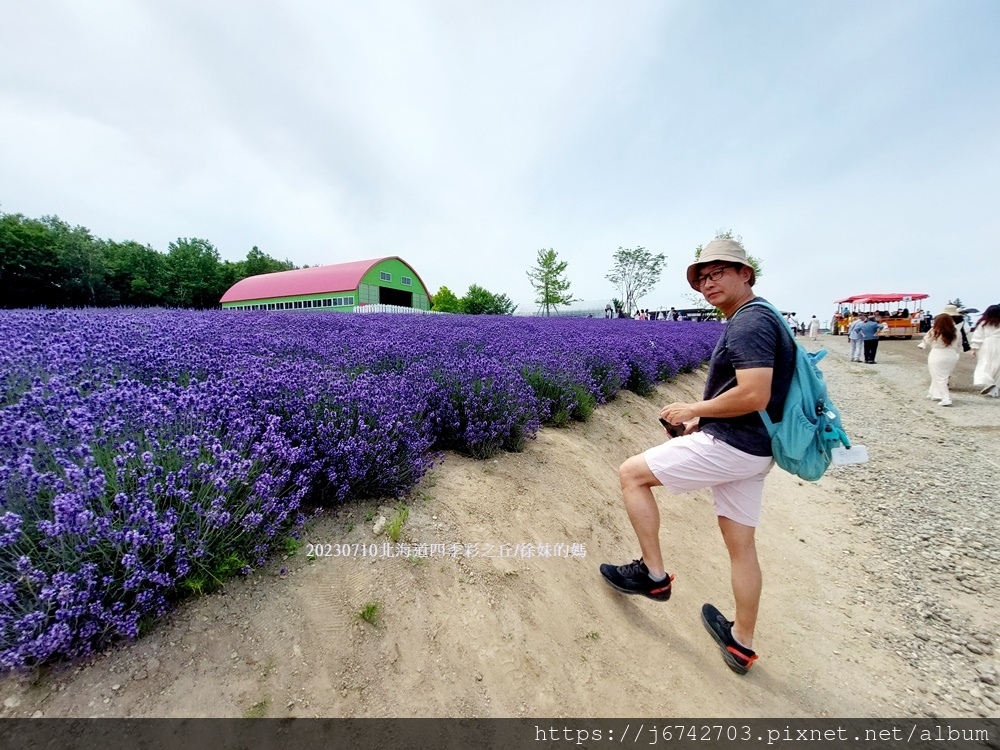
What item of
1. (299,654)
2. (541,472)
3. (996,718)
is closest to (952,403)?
(996,718)

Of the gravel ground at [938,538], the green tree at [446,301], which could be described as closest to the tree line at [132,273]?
the green tree at [446,301]

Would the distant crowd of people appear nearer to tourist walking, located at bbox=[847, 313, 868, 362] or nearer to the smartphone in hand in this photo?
tourist walking, located at bbox=[847, 313, 868, 362]

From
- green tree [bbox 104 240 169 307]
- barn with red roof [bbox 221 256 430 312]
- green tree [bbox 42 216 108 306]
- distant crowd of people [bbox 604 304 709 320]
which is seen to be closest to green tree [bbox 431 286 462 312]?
barn with red roof [bbox 221 256 430 312]

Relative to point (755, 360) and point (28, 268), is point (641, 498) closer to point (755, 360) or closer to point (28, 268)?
point (755, 360)

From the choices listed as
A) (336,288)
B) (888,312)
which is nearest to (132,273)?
(336,288)

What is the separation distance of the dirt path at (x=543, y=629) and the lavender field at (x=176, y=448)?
17 centimetres

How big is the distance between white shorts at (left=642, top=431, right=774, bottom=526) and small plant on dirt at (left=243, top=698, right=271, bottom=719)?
1.76 meters

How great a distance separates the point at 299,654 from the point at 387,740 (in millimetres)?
435

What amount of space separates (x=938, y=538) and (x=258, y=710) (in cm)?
505

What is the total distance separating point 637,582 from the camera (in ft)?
7.38

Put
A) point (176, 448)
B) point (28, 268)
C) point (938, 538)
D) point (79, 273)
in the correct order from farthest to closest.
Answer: point (79, 273) → point (28, 268) → point (938, 538) → point (176, 448)

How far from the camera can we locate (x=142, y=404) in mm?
1935

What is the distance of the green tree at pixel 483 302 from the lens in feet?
145

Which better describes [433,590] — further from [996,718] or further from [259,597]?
[996,718]
